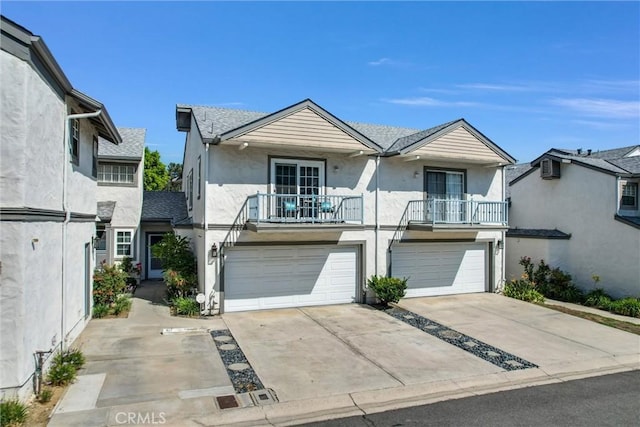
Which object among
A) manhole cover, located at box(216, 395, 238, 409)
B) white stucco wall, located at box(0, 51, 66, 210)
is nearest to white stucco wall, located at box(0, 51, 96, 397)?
white stucco wall, located at box(0, 51, 66, 210)

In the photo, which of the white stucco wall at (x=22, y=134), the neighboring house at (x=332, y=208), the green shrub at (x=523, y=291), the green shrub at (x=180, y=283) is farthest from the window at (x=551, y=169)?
the white stucco wall at (x=22, y=134)

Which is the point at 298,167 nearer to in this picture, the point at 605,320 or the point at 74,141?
the point at 74,141

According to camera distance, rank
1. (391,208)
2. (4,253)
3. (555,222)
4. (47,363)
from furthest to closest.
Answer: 1. (555,222)
2. (391,208)
3. (47,363)
4. (4,253)

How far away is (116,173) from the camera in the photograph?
18344 millimetres

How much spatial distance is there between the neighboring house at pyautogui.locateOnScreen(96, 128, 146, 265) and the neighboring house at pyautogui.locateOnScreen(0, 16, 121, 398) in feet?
29.6

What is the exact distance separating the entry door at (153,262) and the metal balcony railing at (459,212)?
460 inches

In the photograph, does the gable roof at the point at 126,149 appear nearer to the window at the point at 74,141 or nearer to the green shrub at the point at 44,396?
the window at the point at 74,141

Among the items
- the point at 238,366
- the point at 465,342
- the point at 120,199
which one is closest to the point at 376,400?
the point at 238,366

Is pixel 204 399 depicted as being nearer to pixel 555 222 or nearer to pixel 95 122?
pixel 95 122

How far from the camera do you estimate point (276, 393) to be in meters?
7.03

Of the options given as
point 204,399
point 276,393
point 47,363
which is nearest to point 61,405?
point 47,363

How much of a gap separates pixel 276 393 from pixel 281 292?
6466 mm

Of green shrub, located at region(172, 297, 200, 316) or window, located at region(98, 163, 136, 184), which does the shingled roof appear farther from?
green shrub, located at region(172, 297, 200, 316)

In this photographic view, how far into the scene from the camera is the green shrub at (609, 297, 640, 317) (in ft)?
44.6
